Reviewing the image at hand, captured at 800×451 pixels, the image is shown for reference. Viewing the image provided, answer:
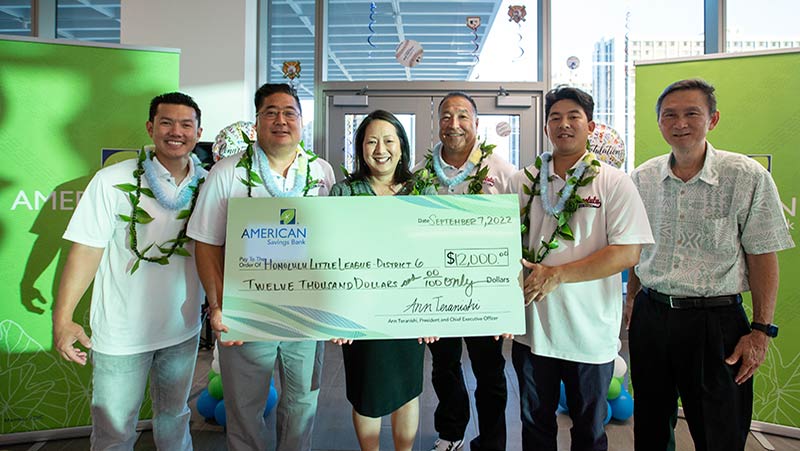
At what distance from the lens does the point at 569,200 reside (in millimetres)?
1752

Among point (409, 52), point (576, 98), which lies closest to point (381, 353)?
point (576, 98)

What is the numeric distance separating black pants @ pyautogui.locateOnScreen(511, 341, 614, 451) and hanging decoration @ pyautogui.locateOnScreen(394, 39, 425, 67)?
312cm

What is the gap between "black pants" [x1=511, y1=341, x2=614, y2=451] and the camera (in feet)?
5.79

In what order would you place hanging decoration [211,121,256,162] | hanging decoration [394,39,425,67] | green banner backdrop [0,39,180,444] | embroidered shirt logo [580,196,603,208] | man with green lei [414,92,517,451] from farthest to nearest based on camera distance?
hanging decoration [394,39,425,67]
hanging decoration [211,121,256,162]
green banner backdrop [0,39,180,444]
man with green lei [414,92,517,451]
embroidered shirt logo [580,196,603,208]

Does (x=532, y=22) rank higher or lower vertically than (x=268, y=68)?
higher

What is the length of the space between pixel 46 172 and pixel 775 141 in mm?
4227

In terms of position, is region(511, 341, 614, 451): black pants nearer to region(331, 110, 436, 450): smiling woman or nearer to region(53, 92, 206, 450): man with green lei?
region(331, 110, 436, 450): smiling woman

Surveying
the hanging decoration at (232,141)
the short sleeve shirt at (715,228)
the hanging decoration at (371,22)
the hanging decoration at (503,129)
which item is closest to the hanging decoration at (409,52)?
the hanging decoration at (371,22)

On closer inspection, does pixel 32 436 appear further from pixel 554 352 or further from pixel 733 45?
pixel 733 45

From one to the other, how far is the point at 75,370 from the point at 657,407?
3.04m

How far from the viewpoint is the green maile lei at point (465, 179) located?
184 cm

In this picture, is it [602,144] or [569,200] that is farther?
[602,144]

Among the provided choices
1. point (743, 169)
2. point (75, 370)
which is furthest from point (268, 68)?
point (743, 169)

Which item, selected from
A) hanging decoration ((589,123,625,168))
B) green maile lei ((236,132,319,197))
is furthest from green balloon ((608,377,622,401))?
green maile lei ((236,132,319,197))
